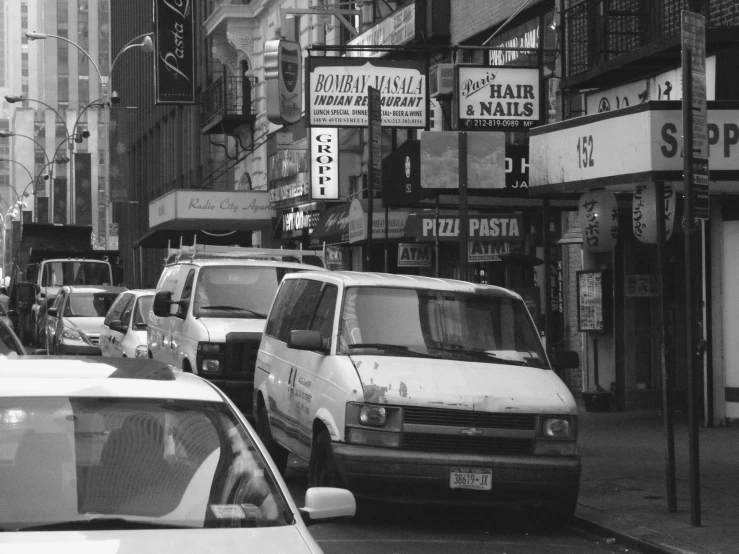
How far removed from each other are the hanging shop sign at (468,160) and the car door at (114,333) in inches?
251

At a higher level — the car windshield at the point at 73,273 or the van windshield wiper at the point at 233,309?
the car windshield at the point at 73,273

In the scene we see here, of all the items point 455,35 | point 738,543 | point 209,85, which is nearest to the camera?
point 738,543

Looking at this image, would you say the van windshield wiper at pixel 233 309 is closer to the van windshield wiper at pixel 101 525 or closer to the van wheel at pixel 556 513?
the van wheel at pixel 556 513

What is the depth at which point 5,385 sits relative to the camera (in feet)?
16.1

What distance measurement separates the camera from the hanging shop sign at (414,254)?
25.2 m

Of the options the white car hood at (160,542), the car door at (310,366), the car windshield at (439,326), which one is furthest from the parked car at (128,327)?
the white car hood at (160,542)

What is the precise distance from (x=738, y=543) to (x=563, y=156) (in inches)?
250

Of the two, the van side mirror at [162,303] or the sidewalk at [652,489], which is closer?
the sidewalk at [652,489]

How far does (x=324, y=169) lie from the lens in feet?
104

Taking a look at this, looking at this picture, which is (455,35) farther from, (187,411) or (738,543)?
(187,411)

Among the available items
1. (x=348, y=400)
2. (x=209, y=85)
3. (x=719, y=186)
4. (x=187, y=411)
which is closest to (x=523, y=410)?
(x=348, y=400)

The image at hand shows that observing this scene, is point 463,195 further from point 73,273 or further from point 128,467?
point 73,273

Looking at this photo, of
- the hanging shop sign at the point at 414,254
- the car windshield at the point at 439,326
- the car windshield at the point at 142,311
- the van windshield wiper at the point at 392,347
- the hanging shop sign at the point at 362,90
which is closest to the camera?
the van windshield wiper at the point at 392,347

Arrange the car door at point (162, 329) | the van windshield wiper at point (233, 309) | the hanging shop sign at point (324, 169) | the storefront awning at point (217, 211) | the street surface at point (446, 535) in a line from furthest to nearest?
the storefront awning at point (217, 211) → the hanging shop sign at point (324, 169) → the car door at point (162, 329) → the van windshield wiper at point (233, 309) → the street surface at point (446, 535)
